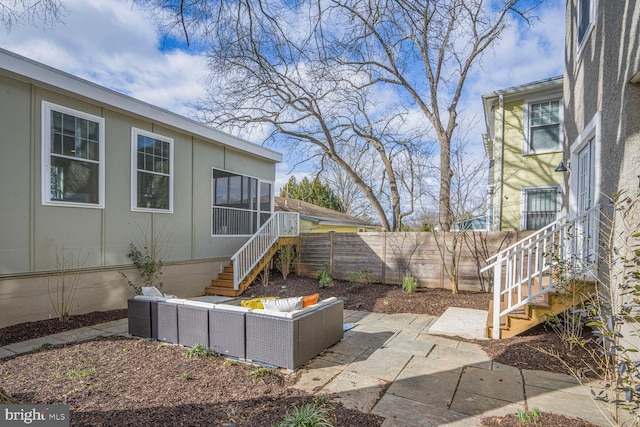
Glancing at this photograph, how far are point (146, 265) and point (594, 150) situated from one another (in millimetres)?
8440

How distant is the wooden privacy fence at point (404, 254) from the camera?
27.3ft

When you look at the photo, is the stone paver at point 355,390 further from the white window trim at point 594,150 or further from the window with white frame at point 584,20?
the window with white frame at point 584,20

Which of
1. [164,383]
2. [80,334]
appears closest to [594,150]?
[164,383]

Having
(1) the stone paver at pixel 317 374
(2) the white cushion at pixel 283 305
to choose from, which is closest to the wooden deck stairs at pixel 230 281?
(2) the white cushion at pixel 283 305

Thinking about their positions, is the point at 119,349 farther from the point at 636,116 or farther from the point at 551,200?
the point at 551,200

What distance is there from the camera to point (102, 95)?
647 cm

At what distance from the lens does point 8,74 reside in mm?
5266

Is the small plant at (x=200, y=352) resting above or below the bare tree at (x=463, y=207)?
below

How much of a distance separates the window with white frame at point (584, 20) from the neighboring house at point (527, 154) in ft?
13.1

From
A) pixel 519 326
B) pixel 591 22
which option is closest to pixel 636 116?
pixel 591 22

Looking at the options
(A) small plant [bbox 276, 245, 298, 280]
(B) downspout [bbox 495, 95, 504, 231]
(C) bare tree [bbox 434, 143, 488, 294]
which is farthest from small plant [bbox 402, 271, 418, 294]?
(B) downspout [bbox 495, 95, 504, 231]

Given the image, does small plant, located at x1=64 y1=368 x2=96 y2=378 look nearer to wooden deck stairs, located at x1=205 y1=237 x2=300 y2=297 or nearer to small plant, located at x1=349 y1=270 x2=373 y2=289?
wooden deck stairs, located at x1=205 y1=237 x2=300 y2=297

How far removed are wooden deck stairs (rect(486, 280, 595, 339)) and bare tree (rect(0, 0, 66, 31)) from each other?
6.70 meters

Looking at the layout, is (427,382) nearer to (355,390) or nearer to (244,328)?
(355,390)
